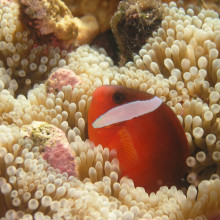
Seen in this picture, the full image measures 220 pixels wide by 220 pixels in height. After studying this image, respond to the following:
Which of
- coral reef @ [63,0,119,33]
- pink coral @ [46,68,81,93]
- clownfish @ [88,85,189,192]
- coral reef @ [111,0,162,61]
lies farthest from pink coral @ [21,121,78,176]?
coral reef @ [63,0,119,33]

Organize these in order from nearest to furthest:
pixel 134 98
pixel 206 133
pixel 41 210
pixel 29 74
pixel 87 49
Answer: pixel 41 210
pixel 134 98
pixel 206 133
pixel 29 74
pixel 87 49

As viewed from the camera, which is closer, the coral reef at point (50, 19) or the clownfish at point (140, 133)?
the clownfish at point (140, 133)

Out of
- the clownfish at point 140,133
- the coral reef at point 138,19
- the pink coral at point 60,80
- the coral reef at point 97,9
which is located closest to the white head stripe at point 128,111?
the clownfish at point 140,133

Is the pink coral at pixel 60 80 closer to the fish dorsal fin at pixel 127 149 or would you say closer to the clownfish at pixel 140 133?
the clownfish at pixel 140 133

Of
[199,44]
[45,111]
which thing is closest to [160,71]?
[199,44]

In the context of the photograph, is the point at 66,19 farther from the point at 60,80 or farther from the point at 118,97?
the point at 118,97

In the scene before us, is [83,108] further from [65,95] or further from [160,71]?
[160,71]

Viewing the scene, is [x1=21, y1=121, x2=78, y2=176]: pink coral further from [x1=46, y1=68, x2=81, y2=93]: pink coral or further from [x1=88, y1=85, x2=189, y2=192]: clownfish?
[x1=46, y1=68, x2=81, y2=93]: pink coral
